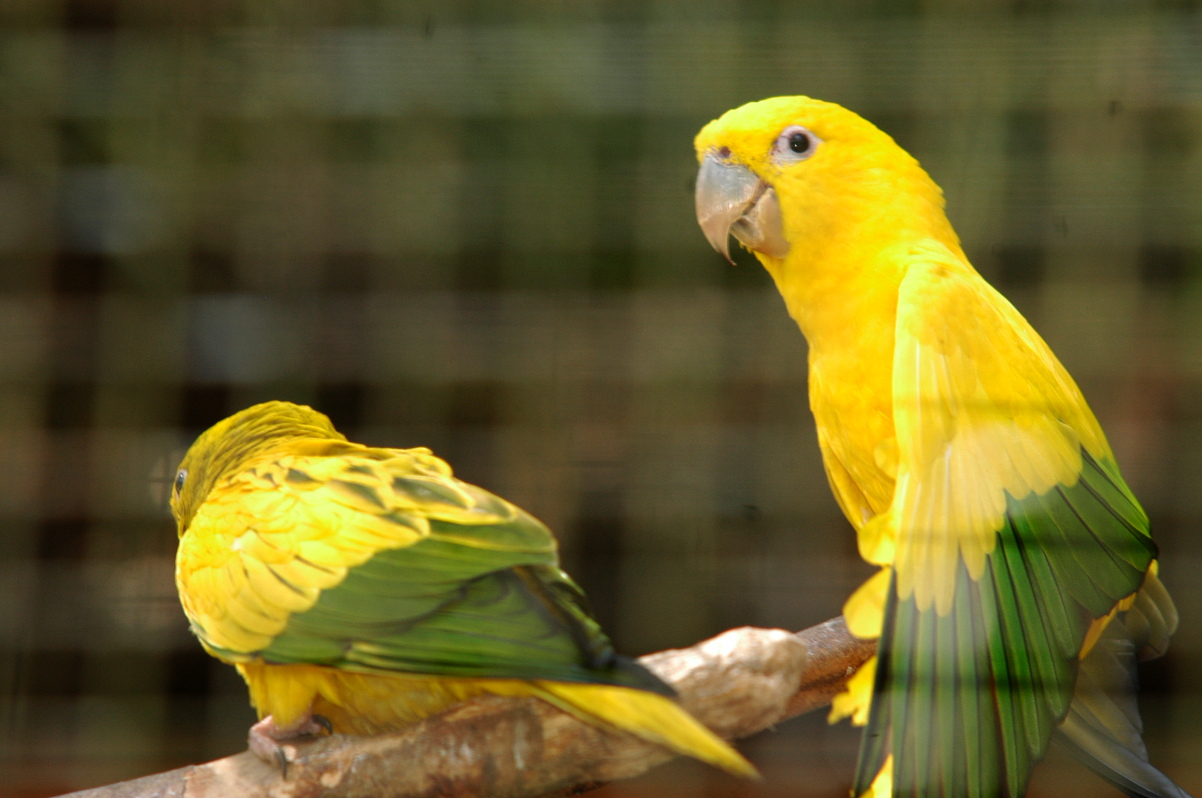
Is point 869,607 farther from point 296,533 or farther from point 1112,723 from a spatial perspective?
point 296,533

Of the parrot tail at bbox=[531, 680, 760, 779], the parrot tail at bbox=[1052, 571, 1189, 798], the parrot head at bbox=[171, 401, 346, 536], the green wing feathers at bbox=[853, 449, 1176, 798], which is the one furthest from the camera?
the parrot head at bbox=[171, 401, 346, 536]

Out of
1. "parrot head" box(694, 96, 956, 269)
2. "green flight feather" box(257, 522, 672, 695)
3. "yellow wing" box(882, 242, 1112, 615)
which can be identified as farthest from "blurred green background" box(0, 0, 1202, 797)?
"green flight feather" box(257, 522, 672, 695)

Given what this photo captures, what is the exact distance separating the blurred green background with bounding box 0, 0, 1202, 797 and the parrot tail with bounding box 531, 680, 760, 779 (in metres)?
0.38

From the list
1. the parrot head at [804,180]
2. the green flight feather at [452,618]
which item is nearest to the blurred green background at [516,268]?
the parrot head at [804,180]

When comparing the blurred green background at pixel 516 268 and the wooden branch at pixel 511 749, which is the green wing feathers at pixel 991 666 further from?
the blurred green background at pixel 516 268

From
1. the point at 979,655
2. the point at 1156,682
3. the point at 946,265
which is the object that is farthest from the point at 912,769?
the point at 1156,682

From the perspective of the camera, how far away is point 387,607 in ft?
2.77

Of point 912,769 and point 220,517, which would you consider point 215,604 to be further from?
point 912,769

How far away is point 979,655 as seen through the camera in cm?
87

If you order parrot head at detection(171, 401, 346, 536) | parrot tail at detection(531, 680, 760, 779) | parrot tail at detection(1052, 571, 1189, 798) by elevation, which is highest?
parrot head at detection(171, 401, 346, 536)

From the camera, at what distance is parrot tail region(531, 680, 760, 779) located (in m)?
0.73

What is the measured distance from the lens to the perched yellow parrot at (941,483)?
34.2 inches

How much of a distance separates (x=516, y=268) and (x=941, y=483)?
56 centimetres

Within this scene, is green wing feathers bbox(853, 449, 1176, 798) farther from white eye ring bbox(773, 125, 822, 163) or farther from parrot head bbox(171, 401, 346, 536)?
parrot head bbox(171, 401, 346, 536)
